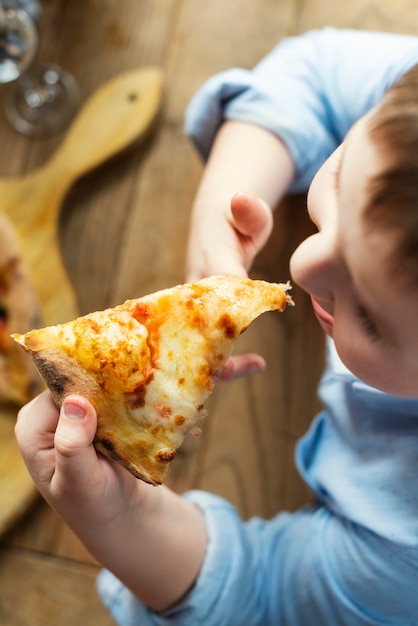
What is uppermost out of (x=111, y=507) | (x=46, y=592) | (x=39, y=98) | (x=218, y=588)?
(x=39, y=98)

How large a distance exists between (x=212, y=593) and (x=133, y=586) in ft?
0.28

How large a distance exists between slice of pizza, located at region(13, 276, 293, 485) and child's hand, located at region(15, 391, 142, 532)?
0.07 ft

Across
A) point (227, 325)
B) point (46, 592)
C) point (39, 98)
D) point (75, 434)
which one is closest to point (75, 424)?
point (75, 434)

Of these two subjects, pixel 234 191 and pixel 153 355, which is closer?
pixel 153 355

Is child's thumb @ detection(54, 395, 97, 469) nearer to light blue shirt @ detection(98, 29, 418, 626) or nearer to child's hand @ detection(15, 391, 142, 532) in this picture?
child's hand @ detection(15, 391, 142, 532)

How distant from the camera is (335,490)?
66 cm

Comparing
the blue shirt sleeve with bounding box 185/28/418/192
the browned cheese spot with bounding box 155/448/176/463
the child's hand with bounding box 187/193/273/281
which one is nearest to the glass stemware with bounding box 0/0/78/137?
the blue shirt sleeve with bounding box 185/28/418/192

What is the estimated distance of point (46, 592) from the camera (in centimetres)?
79

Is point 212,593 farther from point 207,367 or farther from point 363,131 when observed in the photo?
→ point 363,131

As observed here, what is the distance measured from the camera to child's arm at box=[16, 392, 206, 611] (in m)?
0.44

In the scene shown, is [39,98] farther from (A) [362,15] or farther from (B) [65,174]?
(A) [362,15]

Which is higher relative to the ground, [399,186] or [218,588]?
[399,186]

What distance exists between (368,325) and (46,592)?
24.7 inches

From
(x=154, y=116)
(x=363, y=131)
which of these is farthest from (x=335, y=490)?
(x=154, y=116)
